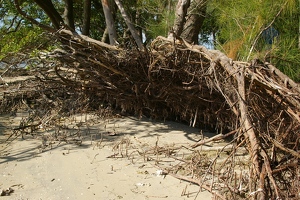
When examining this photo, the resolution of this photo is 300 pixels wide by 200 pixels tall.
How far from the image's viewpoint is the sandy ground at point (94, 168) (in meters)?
2.26

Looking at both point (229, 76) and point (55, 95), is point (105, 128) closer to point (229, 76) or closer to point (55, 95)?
point (55, 95)

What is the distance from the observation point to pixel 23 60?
13.1ft

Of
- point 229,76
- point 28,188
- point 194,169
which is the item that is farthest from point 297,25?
point 28,188

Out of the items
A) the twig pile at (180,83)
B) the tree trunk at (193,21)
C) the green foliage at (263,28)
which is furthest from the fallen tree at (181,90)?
the green foliage at (263,28)

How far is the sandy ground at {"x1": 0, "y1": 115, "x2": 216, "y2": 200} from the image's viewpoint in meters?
2.26

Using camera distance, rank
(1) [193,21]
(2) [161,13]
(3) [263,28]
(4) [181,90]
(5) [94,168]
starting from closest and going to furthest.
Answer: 1. (5) [94,168]
2. (4) [181,90]
3. (3) [263,28]
4. (1) [193,21]
5. (2) [161,13]

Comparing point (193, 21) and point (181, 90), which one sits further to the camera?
point (193, 21)

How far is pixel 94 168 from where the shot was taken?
2652mm

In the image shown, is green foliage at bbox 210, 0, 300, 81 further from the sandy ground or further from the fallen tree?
the sandy ground

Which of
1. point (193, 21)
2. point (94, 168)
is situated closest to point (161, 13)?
point (193, 21)

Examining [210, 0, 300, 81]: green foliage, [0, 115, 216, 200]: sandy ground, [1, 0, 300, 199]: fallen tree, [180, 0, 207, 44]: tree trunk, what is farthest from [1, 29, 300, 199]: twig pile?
[180, 0, 207, 44]: tree trunk

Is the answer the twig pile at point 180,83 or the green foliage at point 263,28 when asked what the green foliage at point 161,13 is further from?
the twig pile at point 180,83

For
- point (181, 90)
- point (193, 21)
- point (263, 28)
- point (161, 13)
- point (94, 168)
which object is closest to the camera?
point (94, 168)

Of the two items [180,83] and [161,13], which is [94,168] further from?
[161,13]
